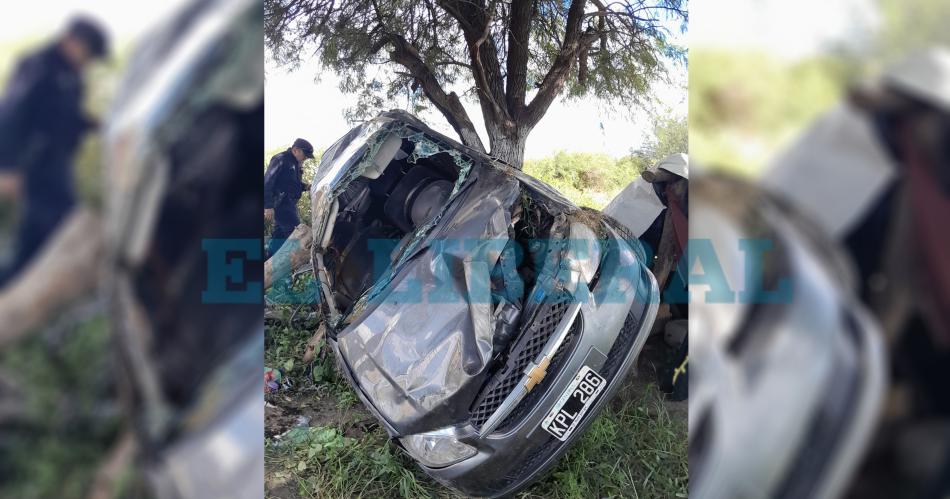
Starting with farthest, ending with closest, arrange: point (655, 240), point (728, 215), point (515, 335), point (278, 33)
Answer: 1. point (278, 33)
2. point (655, 240)
3. point (515, 335)
4. point (728, 215)

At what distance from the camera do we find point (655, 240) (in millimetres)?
3629

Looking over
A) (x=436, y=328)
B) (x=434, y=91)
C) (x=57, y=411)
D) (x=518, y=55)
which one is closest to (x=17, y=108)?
(x=57, y=411)

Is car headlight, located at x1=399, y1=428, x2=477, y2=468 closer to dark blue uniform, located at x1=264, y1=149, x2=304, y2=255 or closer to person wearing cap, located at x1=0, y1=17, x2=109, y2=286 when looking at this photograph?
person wearing cap, located at x1=0, y1=17, x2=109, y2=286

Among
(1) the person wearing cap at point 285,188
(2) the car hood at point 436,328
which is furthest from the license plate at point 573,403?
(1) the person wearing cap at point 285,188

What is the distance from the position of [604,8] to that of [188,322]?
497 centimetres

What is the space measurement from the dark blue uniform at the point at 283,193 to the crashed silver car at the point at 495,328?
947 mm

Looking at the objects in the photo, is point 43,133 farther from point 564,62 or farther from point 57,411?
point 564,62

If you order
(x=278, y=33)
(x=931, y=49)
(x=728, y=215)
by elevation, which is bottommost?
(x=728, y=215)

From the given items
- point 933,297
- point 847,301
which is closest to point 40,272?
point 847,301

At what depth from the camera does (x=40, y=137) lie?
79 cm

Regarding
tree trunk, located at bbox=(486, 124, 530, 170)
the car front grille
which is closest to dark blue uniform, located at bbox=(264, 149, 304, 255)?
tree trunk, located at bbox=(486, 124, 530, 170)

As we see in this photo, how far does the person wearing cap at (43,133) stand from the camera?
2.54 ft

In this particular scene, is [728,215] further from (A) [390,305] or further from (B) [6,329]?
(A) [390,305]

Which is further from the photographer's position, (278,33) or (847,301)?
(278,33)
